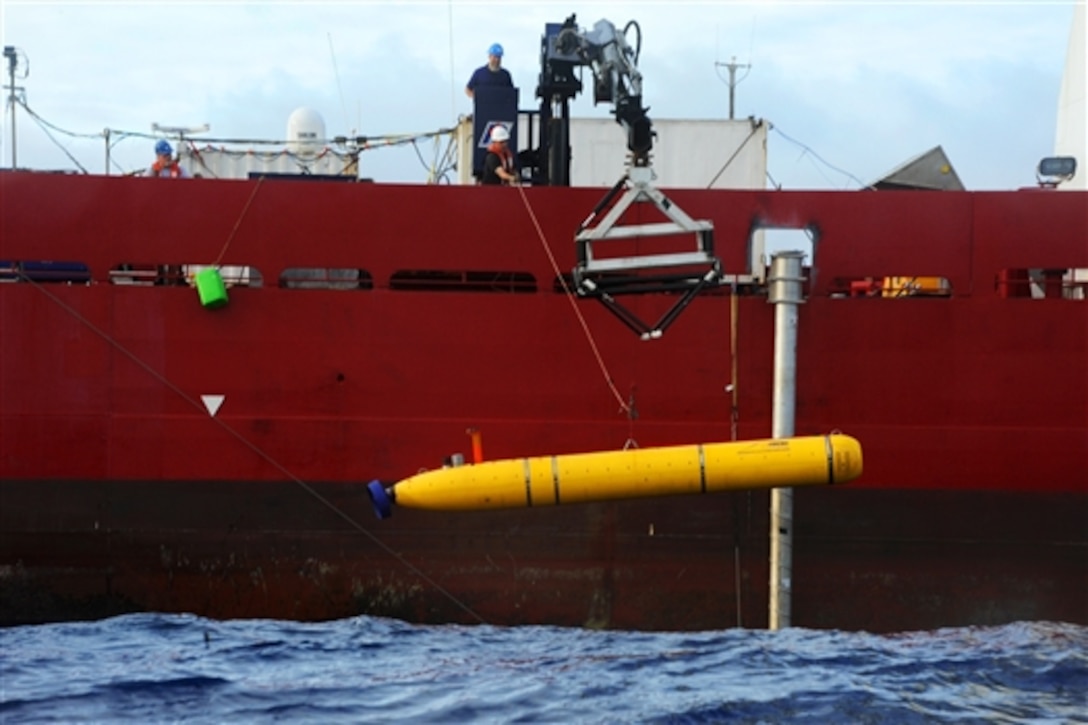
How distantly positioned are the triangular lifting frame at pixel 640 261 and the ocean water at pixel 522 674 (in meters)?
2.70

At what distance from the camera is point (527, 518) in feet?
40.9

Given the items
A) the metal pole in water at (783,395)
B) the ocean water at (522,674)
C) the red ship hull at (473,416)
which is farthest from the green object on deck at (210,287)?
the metal pole in water at (783,395)

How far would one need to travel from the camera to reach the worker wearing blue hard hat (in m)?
14.5

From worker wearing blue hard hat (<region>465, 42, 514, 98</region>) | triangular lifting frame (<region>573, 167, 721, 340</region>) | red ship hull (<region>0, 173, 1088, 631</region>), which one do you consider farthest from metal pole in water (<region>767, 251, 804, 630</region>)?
worker wearing blue hard hat (<region>465, 42, 514, 98</region>)

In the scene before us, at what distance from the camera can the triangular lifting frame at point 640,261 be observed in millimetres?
11414

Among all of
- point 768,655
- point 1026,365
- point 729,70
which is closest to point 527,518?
point 768,655

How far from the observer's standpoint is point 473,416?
41.2ft

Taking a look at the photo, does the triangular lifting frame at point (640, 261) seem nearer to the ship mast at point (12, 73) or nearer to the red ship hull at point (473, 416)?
the red ship hull at point (473, 416)

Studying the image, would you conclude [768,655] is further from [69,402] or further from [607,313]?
[69,402]

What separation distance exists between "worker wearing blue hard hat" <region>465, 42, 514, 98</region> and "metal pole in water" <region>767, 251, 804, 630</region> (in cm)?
381

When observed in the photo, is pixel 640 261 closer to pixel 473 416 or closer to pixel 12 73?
pixel 473 416

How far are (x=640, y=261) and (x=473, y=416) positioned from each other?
7.29ft

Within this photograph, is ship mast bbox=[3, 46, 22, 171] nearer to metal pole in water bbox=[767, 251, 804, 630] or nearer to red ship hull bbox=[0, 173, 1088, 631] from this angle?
red ship hull bbox=[0, 173, 1088, 631]

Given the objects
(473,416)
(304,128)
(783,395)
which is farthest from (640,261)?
(304,128)
